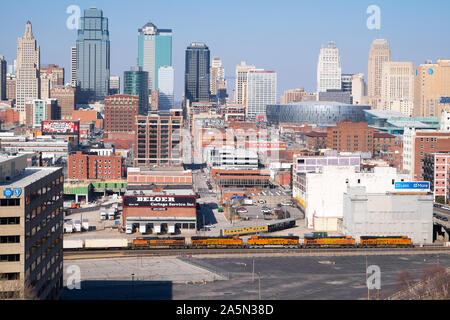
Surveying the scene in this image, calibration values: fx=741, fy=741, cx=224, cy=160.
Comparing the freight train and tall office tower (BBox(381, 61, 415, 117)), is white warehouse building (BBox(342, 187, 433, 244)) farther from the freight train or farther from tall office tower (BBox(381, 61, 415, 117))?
tall office tower (BBox(381, 61, 415, 117))

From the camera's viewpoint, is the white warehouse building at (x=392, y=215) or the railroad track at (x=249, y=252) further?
the white warehouse building at (x=392, y=215)

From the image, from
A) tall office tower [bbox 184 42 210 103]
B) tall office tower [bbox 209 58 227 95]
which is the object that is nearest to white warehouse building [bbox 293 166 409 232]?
tall office tower [bbox 184 42 210 103]

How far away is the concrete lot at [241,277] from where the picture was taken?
23.7 m

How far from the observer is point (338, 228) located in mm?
38031

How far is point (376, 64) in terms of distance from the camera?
192500mm

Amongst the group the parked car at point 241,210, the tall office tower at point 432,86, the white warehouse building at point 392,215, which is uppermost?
the tall office tower at point 432,86

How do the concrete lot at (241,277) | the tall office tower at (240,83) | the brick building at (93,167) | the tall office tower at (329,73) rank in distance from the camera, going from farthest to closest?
the tall office tower at (329,73)
the tall office tower at (240,83)
the brick building at (93,167)
the concrete lot at (241,277)

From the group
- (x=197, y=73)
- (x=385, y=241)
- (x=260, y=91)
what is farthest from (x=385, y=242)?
(x=197, y=73)

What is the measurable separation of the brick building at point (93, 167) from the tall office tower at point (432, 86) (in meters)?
82.3

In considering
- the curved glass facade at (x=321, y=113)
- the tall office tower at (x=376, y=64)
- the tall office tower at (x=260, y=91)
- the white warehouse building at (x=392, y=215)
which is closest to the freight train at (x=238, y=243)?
the white warehouse building at (x=392, y=215)

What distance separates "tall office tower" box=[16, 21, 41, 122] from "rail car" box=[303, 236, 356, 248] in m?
108

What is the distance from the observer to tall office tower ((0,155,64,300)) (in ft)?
51.8

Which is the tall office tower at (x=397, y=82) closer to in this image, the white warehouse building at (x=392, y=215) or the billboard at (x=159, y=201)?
the white warehouse building at (x=392, y=215)
